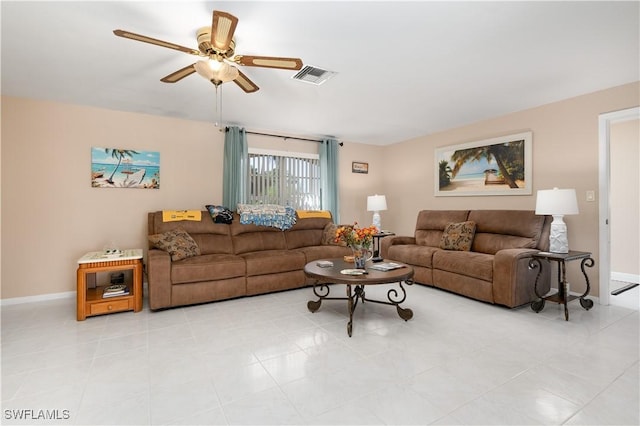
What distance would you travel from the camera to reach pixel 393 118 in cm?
439

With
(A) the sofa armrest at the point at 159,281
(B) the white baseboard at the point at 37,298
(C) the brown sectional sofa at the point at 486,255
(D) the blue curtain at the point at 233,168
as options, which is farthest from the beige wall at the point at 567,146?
(B) the white baseboard at the point at 37,298

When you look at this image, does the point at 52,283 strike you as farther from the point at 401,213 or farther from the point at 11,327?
the point at 401,213

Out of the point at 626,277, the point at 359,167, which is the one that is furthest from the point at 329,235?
the point at 626,277

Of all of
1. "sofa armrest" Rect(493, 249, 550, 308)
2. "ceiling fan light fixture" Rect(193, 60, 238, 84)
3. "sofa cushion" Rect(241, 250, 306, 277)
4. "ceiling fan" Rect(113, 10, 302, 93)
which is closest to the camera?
"ceiling fan" Rect(113, 10, 302, 93)

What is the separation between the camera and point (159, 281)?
3205 mm

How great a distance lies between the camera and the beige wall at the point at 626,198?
433 centimetres

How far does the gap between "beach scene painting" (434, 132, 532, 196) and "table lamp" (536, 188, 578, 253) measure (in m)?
0.85

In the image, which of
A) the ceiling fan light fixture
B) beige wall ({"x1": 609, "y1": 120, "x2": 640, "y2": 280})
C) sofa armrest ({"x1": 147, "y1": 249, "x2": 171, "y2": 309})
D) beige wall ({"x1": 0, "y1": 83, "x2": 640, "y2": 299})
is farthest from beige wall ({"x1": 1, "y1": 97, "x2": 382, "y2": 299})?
beige wall ({"x1": 609, "y1": 120, "x2": 640, "y2": 280})

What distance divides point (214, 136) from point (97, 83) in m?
1.63

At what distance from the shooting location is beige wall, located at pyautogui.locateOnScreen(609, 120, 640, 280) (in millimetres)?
4328

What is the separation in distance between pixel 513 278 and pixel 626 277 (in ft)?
9.08

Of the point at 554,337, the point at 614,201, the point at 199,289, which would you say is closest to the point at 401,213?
the point at 614,201

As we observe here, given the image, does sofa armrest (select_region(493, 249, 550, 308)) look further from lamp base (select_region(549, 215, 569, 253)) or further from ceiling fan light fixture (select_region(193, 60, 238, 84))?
ceiling fan light fixture (select_region(193, 60, 238, 84))

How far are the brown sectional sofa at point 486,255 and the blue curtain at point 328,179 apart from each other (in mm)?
1144
